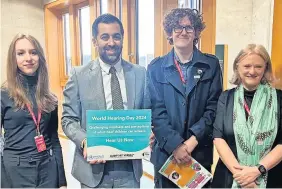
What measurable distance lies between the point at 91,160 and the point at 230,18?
3.86 ft

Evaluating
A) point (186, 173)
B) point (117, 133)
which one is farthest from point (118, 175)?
point (186, 173)

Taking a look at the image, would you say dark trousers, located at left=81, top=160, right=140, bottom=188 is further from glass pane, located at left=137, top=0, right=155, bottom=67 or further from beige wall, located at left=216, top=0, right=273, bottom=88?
beige wall, located at left=216, top=0, right=273, bottom=88

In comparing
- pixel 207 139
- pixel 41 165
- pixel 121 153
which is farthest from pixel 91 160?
pixel 207 139

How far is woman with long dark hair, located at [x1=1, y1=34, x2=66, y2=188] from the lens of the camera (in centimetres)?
133

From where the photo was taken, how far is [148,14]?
5.04ft

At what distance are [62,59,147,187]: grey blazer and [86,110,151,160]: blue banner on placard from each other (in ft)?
0.18

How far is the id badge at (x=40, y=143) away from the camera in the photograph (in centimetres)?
138

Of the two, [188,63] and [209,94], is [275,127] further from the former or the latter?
[188,63]

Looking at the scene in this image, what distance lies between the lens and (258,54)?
1329 mm

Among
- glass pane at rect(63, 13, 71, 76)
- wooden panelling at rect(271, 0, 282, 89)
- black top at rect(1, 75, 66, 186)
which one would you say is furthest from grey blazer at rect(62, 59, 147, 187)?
wooden panelling at rect(271, 0, 282, 89)

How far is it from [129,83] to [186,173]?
2.05 feet

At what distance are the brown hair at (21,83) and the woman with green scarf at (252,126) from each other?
0.98m

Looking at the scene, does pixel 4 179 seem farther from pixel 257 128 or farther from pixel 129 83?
pixel 257 128

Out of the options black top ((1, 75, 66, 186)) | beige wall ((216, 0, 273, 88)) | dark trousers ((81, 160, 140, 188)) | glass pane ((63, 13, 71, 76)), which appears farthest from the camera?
glass pane ((63, 13, 71, 76))
